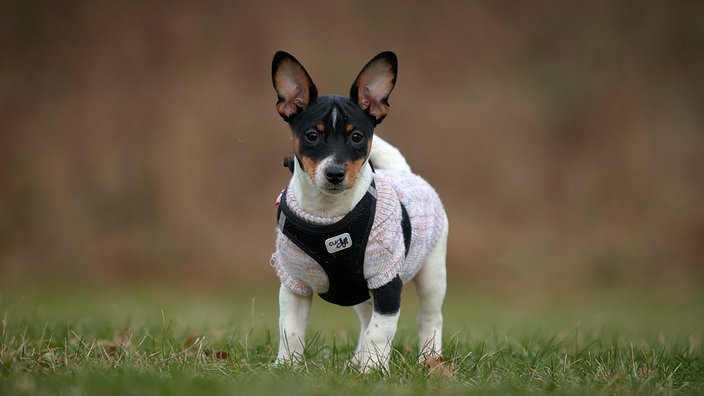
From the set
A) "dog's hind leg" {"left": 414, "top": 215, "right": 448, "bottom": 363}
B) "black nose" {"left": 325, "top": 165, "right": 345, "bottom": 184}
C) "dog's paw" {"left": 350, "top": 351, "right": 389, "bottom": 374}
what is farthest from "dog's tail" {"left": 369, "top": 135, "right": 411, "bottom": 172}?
"dog's paw" {"left": 350, "top": 351, "right": 389, "bottom": 374}

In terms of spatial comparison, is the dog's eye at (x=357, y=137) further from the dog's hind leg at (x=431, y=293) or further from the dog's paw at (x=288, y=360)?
the dog's paw at (x=288, y=360)

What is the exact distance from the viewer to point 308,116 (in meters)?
3.95

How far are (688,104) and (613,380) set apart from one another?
43.4ft

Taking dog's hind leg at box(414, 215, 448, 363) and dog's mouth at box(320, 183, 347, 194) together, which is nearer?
dog's mouth at box(320, 183, 347, 194)

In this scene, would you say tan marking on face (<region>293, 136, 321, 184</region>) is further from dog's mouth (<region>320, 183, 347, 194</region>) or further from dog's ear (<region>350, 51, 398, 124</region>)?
dog's ear (<region>350, 51, 398, 124</region>)

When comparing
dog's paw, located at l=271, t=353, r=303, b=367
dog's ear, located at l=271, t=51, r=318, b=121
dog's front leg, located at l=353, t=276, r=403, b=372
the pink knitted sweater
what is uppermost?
dog's ear, located at l=271, t=51, r=318, b=121

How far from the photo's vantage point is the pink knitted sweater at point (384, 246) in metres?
3.95

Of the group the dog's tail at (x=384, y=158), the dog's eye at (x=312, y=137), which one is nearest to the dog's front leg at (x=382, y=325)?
the dog's eye at (x=312, y=137)

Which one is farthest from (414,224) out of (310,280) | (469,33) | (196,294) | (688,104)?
(688,104)

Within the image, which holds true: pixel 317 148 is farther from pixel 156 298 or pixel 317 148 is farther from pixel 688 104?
pixel 688 104

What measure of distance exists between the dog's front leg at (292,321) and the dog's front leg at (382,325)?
1.11 feet

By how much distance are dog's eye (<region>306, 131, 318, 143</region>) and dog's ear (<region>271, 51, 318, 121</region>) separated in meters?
0.22

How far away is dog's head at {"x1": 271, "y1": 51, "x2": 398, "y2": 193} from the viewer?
3.82 m

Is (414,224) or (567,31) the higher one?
(567,31)
